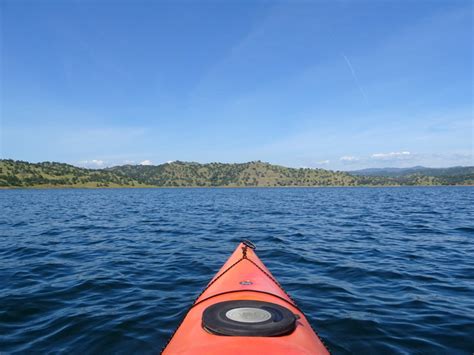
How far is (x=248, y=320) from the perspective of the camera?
178 inches

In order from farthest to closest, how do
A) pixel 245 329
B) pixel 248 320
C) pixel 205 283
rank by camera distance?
pixel 205 283
pixel 248 320
pixel 245 329

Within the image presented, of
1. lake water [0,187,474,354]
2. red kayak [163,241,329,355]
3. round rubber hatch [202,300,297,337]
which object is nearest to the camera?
red kayak [163,241,329,355]

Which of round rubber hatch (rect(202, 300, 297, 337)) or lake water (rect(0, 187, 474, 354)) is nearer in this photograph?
round rubber hatch (rect(202, 300, 297, 337))

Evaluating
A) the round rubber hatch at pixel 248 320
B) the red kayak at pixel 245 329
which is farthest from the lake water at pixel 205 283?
the round rubber hatch at pixel 248 320

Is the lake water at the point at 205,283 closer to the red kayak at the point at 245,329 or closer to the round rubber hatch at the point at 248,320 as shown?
the red kayak at the point at 245,329

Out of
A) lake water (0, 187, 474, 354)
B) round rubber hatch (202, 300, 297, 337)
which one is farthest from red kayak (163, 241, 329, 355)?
lake water (0, 187, 474, 354)

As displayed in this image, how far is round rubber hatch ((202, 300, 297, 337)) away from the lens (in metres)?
4.19

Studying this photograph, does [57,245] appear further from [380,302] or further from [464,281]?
[464,281]

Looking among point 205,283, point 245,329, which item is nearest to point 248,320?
point 245,329

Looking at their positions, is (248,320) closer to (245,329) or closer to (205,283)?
(245,329)

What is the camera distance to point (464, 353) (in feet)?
20.1

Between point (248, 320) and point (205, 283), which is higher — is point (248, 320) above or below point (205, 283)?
above

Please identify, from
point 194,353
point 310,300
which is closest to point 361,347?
point 310,300

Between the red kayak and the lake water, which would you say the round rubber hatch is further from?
the lake water
